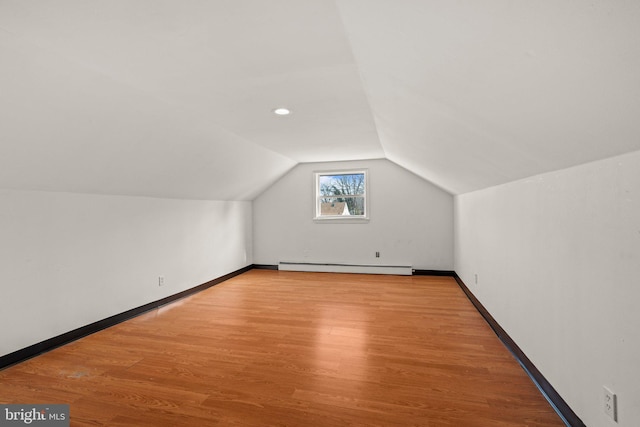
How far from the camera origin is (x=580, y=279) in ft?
5.38

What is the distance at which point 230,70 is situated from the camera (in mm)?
2094

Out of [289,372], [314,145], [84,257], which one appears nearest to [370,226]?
[314,145]

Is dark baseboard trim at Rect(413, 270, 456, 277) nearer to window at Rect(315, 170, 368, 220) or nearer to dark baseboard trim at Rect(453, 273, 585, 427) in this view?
window at Rect(315, 170, 368, 220)

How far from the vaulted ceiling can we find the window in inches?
110

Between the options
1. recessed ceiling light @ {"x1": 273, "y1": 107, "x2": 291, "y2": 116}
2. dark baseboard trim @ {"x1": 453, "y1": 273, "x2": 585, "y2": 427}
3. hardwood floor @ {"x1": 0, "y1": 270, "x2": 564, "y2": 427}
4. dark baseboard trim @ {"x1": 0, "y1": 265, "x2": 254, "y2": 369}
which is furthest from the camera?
recessed ceiling light @ {"x1": 273, "y1": 107, "x2": 291, "y2": 116}

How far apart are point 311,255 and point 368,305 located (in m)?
2.42

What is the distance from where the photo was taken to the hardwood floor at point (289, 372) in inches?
74.1

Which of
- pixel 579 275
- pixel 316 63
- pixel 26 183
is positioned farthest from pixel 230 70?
pixel 579 275

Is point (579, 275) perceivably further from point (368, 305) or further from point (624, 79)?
point (368, 305)

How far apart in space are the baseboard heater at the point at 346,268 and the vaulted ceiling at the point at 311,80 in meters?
2.81

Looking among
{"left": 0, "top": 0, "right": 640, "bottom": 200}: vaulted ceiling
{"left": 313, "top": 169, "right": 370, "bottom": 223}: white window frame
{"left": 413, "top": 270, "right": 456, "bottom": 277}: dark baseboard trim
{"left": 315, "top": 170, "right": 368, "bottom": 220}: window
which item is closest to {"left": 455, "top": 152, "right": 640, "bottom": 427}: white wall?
{"left": 0, "top": 0, "right": 640, "bottom": 200}: vaulted ceiling

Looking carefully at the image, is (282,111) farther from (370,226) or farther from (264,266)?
(264,266)

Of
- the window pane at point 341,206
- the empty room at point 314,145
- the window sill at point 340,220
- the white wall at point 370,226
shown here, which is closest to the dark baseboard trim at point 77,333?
the empty room at point 314,145

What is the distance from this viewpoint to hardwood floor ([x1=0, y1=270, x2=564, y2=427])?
74.1 inches
